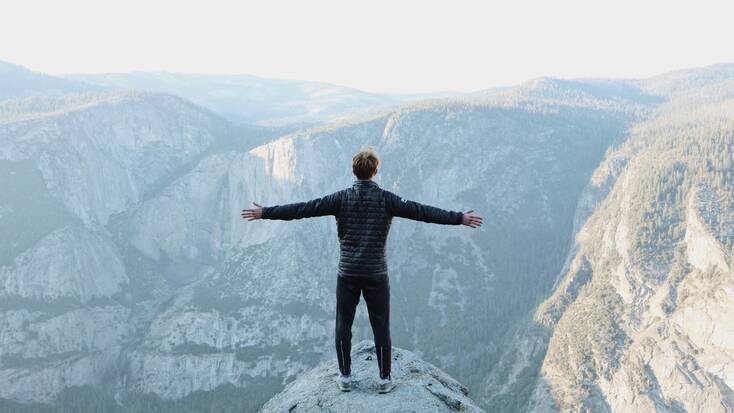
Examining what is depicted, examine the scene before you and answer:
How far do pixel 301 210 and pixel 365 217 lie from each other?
142cm

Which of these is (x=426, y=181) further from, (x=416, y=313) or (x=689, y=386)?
(x=689, y=386)

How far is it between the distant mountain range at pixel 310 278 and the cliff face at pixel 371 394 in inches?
4377

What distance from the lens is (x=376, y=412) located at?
11859 millimetres

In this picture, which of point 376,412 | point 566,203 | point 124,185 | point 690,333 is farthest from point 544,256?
point 376,412

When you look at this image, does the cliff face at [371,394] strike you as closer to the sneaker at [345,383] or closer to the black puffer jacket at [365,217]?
the sneaker at [345,383]

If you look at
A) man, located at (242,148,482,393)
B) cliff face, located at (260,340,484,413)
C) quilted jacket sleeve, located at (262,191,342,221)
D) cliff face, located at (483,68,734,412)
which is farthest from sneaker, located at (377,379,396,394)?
cliff face, located at (483,68,734,412)

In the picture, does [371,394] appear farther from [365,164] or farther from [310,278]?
[310,278]

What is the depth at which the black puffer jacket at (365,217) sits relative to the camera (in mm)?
11883

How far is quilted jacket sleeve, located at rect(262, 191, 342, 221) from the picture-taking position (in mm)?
12019

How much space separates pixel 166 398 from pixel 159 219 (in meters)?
67.2

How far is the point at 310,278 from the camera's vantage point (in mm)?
161000

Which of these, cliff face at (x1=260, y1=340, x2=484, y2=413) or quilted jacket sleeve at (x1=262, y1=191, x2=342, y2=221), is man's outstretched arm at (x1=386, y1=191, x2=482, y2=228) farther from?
cliff face at (x1=260, y1=340, x2=484, y2=413)

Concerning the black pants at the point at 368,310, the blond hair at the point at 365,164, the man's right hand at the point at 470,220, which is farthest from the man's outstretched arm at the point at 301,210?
the man's right hand at the point at 470,220

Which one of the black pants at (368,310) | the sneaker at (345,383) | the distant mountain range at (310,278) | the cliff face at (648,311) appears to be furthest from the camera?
the distant mountain range at (310,278)
